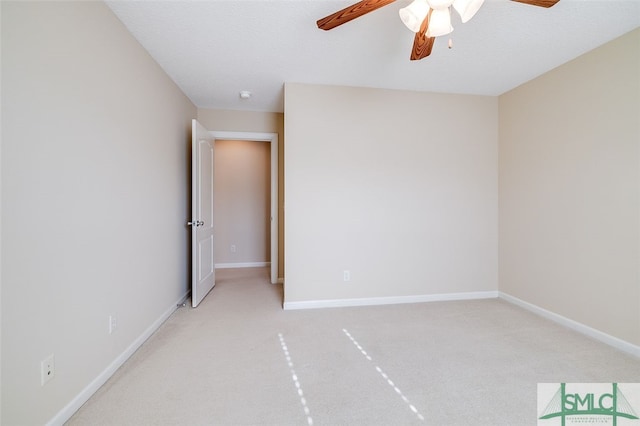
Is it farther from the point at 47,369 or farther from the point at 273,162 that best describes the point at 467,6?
the point at 273,162

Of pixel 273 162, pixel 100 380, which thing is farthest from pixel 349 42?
pixel 100 380

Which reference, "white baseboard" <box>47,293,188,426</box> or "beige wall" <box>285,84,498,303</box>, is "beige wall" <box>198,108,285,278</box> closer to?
"beige wall" <box>285,84,498,303</box>

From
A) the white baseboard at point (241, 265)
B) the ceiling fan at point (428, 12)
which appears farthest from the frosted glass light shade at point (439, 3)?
the white baseboard at point (241, 265)

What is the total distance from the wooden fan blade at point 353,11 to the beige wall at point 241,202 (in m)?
3.73

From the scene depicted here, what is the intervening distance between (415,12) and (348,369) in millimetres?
2190

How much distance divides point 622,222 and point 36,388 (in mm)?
3833

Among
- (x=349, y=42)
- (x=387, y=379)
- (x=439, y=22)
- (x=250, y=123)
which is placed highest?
(x=349, y=42)

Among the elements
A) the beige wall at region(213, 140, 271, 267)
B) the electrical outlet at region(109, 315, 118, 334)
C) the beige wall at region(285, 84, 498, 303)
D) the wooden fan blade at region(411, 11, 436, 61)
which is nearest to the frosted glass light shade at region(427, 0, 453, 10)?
the wooden fan blade at region(411, 11, 436, 61)

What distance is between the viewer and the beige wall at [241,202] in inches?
206

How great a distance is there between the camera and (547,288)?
2.84m

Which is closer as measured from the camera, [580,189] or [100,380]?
[100,380]

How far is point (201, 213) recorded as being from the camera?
3.30m

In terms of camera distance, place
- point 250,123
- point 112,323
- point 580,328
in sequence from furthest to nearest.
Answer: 1. point 250,123
2. point 580,328
3. point 112,323

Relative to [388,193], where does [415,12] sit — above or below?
above
